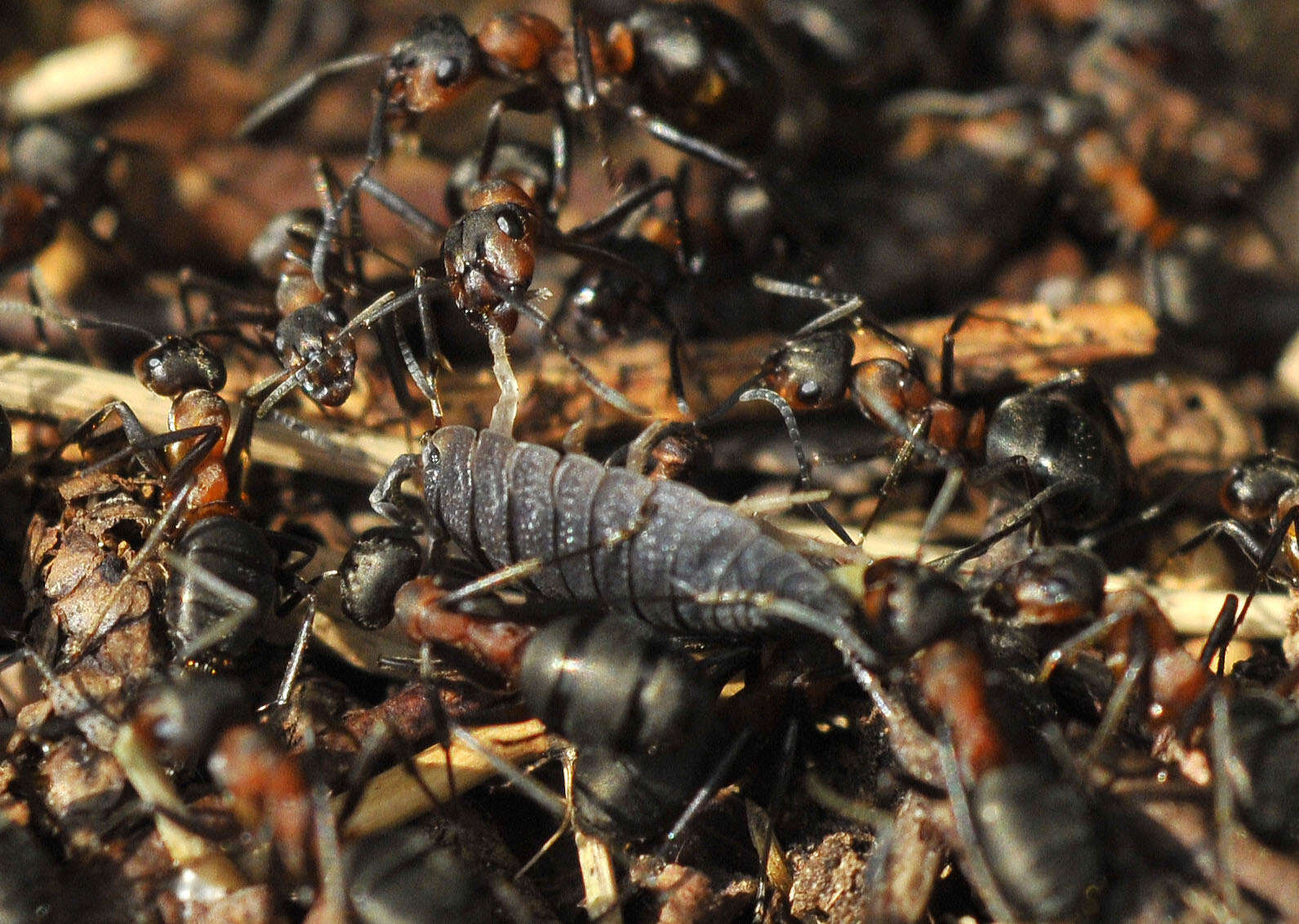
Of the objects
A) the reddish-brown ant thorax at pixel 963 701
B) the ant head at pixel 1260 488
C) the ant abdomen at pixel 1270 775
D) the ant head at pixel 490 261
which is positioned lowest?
the ant head at pixel 1260 488

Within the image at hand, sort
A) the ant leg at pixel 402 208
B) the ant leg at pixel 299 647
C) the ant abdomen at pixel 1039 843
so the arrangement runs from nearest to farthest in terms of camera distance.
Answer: the ant abdomen at pixel 1039 843 < the ant leg at pixel 299 647 < the ant leg at pixel 402 208

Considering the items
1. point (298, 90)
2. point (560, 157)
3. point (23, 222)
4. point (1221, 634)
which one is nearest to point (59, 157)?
point (23, 222)

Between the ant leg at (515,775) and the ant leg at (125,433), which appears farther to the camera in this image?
the ant leg at (125,433)

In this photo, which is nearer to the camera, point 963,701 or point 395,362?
point 963,701

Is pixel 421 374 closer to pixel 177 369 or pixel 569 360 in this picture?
pixel 569 360

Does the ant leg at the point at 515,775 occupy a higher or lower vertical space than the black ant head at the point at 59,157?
lower

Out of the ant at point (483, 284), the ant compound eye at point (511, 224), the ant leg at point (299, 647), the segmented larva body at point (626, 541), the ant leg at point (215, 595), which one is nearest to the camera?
the segmented larva body at point (626, 541)

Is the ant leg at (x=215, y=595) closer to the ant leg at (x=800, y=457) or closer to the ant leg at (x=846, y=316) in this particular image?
the ant leg at (x=800, y=457)

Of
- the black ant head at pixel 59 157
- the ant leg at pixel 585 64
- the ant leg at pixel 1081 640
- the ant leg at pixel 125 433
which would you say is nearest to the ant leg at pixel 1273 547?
the ant leg at pixel 1081 640
